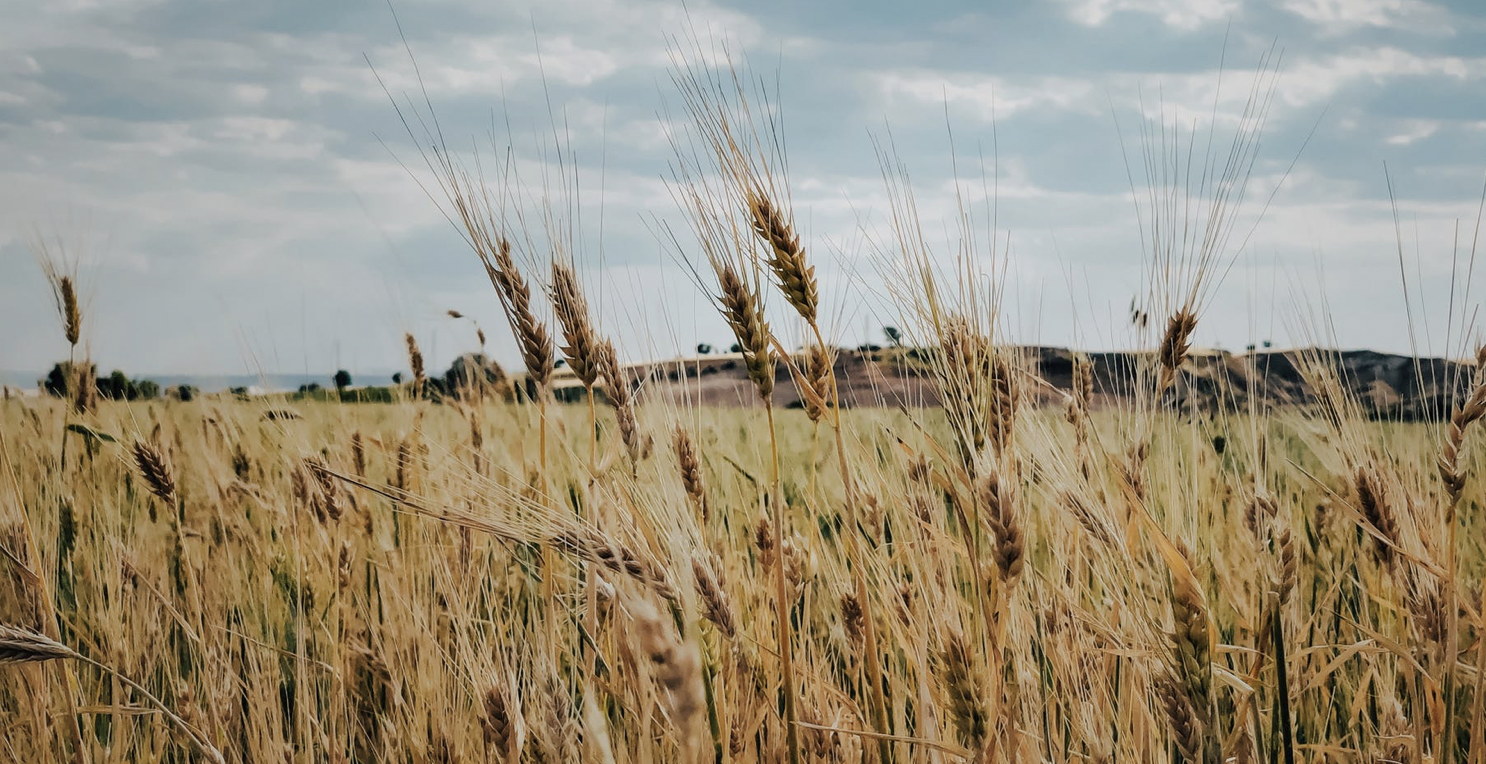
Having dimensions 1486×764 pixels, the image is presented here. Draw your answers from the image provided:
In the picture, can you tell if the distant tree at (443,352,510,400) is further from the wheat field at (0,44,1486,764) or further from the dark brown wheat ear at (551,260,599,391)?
the dark brown wheat ear at (551,260,599,391)

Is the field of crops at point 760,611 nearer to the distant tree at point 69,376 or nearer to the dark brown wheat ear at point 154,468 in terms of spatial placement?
the dark brown wheat ear at point 154,468

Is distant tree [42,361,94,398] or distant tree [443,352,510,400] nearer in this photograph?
distant tree [42,361,94,398]

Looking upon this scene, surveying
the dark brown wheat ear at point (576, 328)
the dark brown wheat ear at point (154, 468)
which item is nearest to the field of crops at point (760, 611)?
the dark brown wheat ear at point (154, 468)

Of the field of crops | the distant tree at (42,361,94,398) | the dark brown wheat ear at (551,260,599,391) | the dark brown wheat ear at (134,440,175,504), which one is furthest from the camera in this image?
the distant tree at (42,361,94,398)

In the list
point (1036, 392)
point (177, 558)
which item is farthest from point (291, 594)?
point (1036, 392)

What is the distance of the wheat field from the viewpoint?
1.08 meters

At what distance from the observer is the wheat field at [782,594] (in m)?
1.08

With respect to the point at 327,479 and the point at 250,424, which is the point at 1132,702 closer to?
the point at 327,479

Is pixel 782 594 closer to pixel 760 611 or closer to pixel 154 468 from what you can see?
pixel 760 611

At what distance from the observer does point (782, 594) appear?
1078 millimetres

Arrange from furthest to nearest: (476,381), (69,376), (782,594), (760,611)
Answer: (476,381), (69,376), (760,611), (782,594)

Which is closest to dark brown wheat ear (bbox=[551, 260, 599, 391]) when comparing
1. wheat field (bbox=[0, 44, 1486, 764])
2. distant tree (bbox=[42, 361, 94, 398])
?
wheat field (bbox=[0, 44, 1486, 764])

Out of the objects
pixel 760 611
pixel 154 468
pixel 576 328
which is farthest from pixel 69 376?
pixel 760 611

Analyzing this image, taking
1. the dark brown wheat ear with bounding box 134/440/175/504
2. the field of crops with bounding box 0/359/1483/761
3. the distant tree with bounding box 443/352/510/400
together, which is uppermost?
the distant tree with bounding box 443/352/510/400
